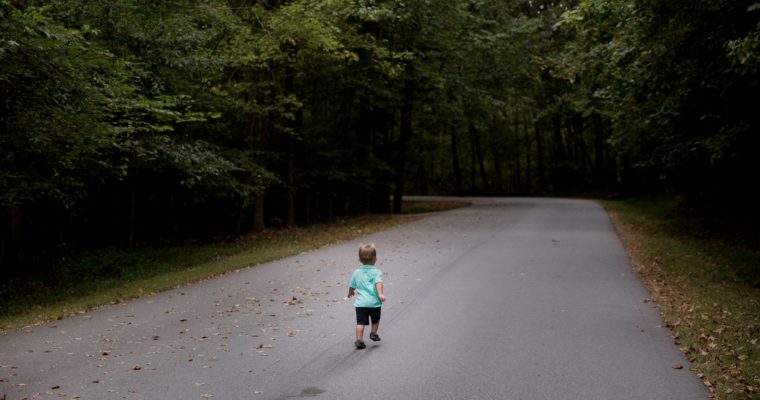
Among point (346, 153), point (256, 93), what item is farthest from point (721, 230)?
point (256, 93)

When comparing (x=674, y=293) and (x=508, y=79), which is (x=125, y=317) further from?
(x=508, y=79)

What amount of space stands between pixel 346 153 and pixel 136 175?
29.3 feet

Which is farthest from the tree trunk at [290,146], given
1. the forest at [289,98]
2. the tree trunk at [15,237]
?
the tree trunk at [15,237]

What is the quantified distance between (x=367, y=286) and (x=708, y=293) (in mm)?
6879

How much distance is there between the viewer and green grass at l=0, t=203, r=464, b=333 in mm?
11141

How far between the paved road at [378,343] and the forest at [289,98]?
3.72 meters


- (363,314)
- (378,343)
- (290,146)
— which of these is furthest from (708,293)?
(290,146)

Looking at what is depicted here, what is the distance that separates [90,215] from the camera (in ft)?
70.8

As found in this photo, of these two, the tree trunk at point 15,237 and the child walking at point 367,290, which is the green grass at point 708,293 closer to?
the child walking at point 367,290

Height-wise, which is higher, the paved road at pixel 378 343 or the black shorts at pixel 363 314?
the black shorts at pixel 363 314

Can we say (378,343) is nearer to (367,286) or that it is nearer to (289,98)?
(367,286)

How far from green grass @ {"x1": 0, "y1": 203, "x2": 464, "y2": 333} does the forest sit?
5.44 feet

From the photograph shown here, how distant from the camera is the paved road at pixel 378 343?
5879 mm

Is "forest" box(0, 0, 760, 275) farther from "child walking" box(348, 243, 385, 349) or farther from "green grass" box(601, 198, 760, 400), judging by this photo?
"child walking" box(348, 243, 385, 349)
